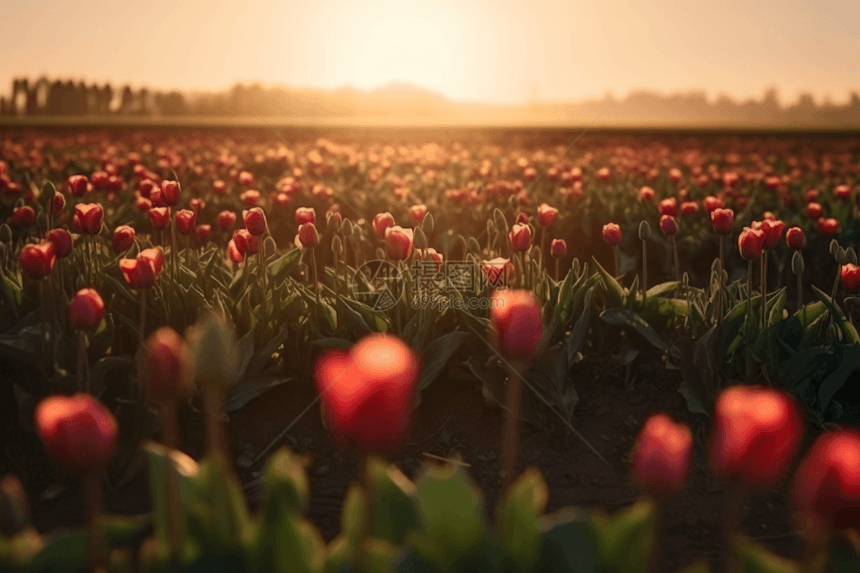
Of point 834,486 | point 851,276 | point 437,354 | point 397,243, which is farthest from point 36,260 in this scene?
point 851,276

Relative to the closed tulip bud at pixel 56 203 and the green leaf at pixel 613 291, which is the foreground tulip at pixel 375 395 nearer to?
the green leaf at pixel 613 291

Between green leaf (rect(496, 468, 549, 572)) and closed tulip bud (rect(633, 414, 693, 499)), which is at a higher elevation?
closed tulip bud (rect(633, 414, 693, 499))

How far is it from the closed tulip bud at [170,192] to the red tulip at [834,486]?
10.5ft

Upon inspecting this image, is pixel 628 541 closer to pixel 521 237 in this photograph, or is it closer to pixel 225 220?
pixel 521 237

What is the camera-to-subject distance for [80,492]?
9.84 feet

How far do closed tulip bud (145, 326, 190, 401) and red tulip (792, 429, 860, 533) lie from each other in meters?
1.13

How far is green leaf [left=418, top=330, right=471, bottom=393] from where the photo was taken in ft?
11.0

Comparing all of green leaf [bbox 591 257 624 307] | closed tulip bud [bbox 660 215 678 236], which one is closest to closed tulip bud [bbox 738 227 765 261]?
green leaf [bbox 591 257 624 307]

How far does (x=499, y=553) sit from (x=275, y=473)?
0.47 meters

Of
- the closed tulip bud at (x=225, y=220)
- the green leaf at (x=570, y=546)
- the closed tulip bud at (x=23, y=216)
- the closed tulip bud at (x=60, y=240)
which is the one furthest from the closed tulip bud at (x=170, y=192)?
the green leaf at (x=570, y=546)

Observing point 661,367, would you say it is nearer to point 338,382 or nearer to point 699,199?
point 338,382

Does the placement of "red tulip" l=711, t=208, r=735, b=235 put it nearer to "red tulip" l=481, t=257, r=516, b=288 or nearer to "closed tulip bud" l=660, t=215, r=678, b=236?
"closed tulip bud" l=660, t=215, r=678, b=236

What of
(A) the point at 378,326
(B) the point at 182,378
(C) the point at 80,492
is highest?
(B) the point at 182,378

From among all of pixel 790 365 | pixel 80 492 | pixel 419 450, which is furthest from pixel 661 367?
pixel 80 492
